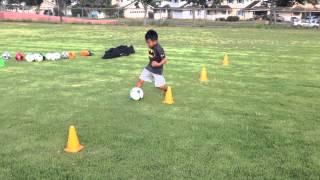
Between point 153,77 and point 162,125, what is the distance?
241 cm

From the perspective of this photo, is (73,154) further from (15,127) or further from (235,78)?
(235,78)

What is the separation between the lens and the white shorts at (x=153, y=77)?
8.45m

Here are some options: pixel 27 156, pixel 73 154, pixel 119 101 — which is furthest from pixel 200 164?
pixel 119 101

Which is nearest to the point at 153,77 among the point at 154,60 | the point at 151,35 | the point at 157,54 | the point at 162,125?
the point at 154,60

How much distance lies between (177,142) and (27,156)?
186 centimetres

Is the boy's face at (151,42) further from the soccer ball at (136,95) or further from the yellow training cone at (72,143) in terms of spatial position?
the yellow training cone at (72,143)

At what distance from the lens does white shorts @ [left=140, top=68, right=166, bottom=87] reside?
333 inches

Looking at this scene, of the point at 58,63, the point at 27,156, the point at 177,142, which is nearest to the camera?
the point at 27,156

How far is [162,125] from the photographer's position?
20.9 ft

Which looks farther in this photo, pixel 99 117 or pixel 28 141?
pixel 99 117

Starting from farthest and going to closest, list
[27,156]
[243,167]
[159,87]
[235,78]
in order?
1. [235,78]
2. [159,87]
3. [27,156]
4. [243,167]

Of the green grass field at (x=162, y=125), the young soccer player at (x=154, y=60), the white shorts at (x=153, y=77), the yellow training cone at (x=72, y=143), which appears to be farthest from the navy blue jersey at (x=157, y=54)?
the yellow training cone at (x=72, y=143)

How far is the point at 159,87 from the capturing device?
8578 mm

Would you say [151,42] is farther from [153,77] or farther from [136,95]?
[136,95]
